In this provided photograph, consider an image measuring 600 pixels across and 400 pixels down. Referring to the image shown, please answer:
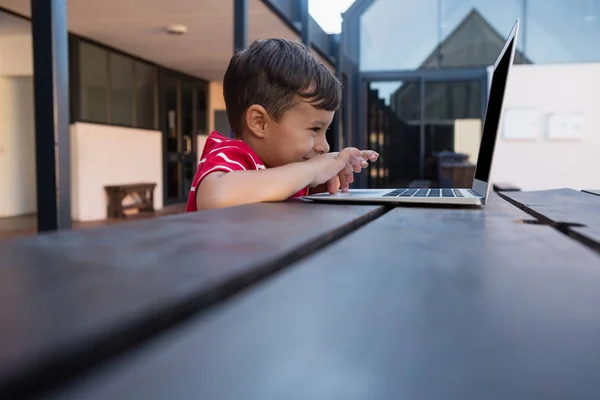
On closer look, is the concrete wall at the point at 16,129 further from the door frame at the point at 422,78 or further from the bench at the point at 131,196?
the door frame at the point at 422,78

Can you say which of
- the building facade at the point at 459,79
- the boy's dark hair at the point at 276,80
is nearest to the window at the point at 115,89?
the building facade at the point at 459,79

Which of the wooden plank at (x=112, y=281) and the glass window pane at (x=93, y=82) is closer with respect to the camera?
the wooden plank at (x=112, y=281)

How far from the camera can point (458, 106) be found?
213 inches

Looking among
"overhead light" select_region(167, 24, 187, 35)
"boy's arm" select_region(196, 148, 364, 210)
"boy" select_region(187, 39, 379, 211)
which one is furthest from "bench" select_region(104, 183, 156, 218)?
"boy's arm" select_region(196, 148, 364, 210)

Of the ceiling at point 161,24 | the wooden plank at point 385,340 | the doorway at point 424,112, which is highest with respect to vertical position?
the ceiling at point 161,24

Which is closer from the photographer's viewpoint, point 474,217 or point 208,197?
point 474,217

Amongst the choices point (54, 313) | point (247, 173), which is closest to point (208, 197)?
point (247, 173)

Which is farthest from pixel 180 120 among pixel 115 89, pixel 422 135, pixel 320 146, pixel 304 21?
pixel 320 146

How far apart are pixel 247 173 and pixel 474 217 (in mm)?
330

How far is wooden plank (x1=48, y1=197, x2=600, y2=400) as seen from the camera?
12 cm

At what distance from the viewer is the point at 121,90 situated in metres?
5.37

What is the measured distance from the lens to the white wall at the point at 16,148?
16.9 feet

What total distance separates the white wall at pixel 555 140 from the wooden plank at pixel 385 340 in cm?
492

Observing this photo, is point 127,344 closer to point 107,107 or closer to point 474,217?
point 474,217
